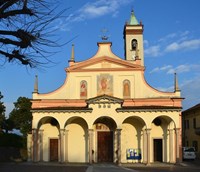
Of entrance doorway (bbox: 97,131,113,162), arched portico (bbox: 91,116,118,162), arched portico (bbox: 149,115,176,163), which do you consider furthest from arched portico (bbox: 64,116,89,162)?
arched portico (bbox: 149,115,176,163)

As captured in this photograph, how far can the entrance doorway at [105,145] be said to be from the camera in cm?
3272

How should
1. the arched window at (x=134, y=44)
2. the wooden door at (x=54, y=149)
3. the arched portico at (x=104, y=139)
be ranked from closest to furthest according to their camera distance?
the arched portico at (x=104, y=139), the wooden door at (x=54, y=149), the arched window at (x=134, y=44)

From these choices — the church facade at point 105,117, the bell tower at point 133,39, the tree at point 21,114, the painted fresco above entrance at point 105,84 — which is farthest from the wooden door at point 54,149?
the tree at point 21,114

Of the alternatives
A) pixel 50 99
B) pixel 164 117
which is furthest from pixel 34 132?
pixel 164 117

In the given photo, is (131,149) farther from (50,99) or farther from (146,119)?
(50,99)

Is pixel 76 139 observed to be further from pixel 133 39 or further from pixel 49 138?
pixel 133 39

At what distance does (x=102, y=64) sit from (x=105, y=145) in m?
7.55

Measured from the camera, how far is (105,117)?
3195 cm

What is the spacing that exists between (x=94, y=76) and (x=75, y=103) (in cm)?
310

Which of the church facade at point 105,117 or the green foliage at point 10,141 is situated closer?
the church facade at point 105,117

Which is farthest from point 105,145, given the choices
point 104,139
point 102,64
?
point 102,64

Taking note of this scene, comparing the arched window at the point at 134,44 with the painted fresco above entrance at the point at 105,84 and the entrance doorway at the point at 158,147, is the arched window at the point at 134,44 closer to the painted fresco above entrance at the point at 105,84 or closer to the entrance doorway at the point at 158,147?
the painted fresco above entrance at the point at 105,84

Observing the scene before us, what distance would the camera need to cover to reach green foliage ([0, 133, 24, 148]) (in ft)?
120

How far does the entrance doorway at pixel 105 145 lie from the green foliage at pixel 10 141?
10253mm
